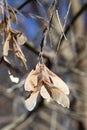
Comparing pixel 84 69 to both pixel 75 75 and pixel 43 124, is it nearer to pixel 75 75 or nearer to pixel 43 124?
pixel 75 75

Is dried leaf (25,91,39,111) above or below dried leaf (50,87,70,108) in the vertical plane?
above

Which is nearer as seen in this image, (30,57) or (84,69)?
(30,57)

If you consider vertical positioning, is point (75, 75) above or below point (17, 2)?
below

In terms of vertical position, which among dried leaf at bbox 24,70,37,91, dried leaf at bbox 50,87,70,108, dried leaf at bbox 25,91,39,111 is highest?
dried leaf at bbox 24,70,37,91

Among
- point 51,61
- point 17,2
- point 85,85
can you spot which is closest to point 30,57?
point 51,61

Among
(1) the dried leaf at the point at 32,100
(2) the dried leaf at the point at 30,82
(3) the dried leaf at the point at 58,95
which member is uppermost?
(2) the dried leaf at the point at 30,82

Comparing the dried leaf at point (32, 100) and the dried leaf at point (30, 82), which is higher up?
the dried leaf at point (30, 82)

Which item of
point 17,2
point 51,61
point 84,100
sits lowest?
point 84,100

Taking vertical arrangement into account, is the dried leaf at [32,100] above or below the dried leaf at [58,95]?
above

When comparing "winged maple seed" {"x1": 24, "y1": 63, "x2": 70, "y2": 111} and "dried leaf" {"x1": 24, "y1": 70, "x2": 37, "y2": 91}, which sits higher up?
"dried leaf" {"x1": 24, "y1": 70, "x2": 37, "y2": 91}

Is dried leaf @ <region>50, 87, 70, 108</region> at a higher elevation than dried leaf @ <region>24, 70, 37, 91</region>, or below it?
below

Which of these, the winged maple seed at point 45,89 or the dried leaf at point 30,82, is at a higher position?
the dried leaf at point 30,82
